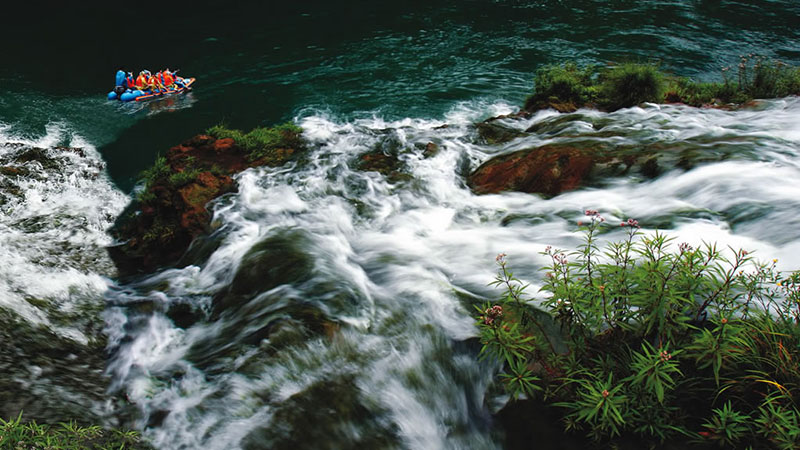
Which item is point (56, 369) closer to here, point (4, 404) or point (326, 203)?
point (4, 404)

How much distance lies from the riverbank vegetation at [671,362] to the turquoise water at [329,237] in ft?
2.10

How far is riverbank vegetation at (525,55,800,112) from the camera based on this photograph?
8.82 metres

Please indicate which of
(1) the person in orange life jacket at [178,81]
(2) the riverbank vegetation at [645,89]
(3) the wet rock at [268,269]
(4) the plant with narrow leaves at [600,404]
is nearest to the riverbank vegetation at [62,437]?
(3) the wet rock at [268,269]

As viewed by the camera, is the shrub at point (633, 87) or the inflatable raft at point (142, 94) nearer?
the shrub at point (633, 87)

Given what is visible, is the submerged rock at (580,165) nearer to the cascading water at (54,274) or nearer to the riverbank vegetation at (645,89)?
the riverbank vegetation at (645,89)

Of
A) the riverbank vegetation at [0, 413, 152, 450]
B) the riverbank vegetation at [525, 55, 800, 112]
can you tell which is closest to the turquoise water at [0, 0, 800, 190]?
the riverbank vegetation at [525, 55, 800, 112]

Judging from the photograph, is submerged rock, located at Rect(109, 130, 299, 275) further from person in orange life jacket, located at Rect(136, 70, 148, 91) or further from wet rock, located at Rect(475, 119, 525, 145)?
person in orange life jacket, located at Rect(136, 70, 148, 91)

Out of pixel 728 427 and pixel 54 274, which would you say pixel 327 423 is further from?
pixel 54 274

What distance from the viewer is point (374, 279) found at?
4.35 metres

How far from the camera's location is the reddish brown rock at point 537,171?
5.76m

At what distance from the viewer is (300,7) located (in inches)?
778

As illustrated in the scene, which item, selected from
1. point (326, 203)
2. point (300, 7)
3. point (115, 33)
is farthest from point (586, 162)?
point (115, 33)

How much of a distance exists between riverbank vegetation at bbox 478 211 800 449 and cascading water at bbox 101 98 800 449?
0.62 meters

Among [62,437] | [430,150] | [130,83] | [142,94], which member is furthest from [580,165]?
[130,83]
